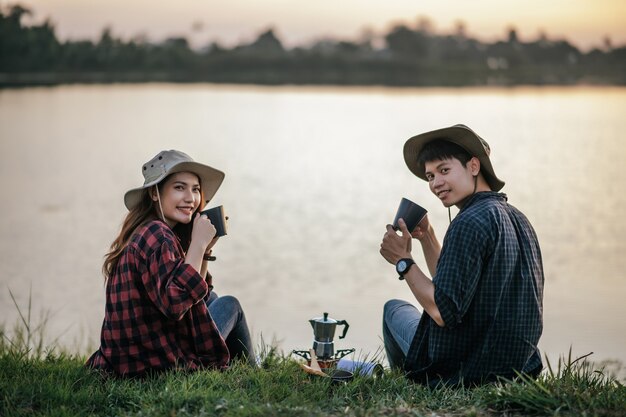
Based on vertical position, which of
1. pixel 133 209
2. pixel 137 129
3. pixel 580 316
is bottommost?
pixel 580 316

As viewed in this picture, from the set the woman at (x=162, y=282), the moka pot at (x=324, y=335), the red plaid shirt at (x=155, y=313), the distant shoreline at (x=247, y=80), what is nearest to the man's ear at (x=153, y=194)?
the woman at (x=162, y=282)

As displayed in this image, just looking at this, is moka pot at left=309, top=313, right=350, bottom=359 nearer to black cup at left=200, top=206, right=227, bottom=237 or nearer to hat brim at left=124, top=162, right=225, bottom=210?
black cup at left=200, top=206, right=227, bottom=237

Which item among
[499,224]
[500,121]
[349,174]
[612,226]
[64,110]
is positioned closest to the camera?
[499,224]

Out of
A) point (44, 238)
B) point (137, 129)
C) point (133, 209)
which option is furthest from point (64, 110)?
point (133, 209)

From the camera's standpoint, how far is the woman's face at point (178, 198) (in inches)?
147

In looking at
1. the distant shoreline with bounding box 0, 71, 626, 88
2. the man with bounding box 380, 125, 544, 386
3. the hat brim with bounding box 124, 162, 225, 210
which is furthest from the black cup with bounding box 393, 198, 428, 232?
the distant shoreline with bounding box 0, 71, 626, 88

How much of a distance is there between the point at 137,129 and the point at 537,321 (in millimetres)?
26042

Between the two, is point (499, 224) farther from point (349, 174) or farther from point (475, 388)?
point (349, 174)

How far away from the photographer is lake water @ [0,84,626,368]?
361 inches

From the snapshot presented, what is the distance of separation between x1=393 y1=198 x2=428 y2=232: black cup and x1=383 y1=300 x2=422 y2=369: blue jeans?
494mm

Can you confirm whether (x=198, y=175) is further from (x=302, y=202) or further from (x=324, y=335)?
(x=302, y=202)

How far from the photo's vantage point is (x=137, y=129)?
2831 centimetres

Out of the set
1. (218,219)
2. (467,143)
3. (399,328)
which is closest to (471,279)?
(467,143)

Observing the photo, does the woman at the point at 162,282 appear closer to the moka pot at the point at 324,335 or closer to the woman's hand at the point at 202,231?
the woman's hand at the point at 202,231
